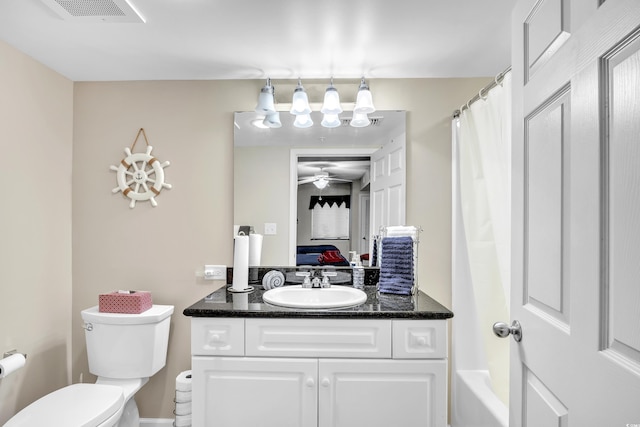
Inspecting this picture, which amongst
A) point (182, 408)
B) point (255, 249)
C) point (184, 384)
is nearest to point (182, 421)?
point (182, 408)

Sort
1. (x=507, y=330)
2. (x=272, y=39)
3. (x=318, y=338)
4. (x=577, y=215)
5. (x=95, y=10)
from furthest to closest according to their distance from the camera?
(x=272, y=39) < (x=318, y=338) < (x=95, y=10) < (x=507, y=330) < (x=577, y=215)

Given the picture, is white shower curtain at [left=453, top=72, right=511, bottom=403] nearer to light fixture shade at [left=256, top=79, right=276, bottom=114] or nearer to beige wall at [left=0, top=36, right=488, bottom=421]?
beige wall at [left=0, top=36, right=488, bottom=421]

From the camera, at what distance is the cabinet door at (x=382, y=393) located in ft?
5.23

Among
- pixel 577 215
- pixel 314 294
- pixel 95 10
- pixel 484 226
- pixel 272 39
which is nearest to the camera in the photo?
pixel 577 215

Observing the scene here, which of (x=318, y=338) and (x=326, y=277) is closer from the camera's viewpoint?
(x=318, y=338)

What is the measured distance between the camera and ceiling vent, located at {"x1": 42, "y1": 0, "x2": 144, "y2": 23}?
1468mm

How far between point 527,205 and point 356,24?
1.13 meters

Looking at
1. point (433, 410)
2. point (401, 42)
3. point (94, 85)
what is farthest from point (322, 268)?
point (94, 85)

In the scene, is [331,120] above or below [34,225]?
above

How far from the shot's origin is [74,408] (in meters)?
1.57

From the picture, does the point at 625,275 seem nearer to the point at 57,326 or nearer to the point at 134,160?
the point at 134,160

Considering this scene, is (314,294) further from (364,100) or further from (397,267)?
(364,100)

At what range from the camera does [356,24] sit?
5.37 ft

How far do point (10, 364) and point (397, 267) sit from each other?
1.95m
